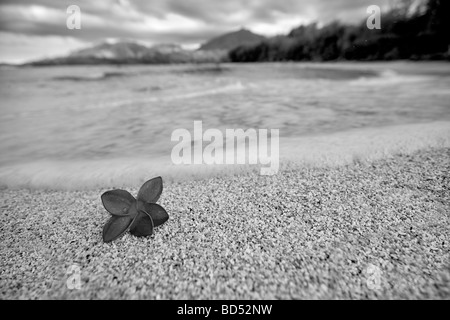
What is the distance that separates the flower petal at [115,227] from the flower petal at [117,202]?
3 cm

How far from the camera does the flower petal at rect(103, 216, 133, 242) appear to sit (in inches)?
51.5

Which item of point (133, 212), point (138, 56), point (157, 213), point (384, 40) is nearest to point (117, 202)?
point (133, 212)

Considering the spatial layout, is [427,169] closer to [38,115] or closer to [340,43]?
[38,115]

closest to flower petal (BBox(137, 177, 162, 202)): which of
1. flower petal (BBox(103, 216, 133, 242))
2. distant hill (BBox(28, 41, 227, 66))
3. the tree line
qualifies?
flower petal (BBox(103, 216, 133, 242))

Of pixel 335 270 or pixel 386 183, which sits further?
pixel 386 183

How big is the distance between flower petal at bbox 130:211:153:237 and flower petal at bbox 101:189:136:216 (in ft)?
0.25

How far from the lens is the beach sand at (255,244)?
41.2 inches

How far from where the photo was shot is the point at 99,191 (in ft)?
6.86

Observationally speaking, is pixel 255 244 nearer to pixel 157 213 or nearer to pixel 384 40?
pixel 157 213

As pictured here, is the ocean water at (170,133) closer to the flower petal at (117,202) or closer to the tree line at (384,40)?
the flower petal at (117,202)

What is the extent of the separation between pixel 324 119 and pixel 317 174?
2241mm

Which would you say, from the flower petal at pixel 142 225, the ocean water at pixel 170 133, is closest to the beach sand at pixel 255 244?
the flower petal at pixel 142 225

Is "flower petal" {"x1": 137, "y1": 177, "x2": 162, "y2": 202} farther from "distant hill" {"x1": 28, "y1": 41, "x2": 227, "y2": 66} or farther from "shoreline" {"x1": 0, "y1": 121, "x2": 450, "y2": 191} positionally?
"distant hill" {"x1": 28, "y1": 41, "x2": 227, "y2": 66}
